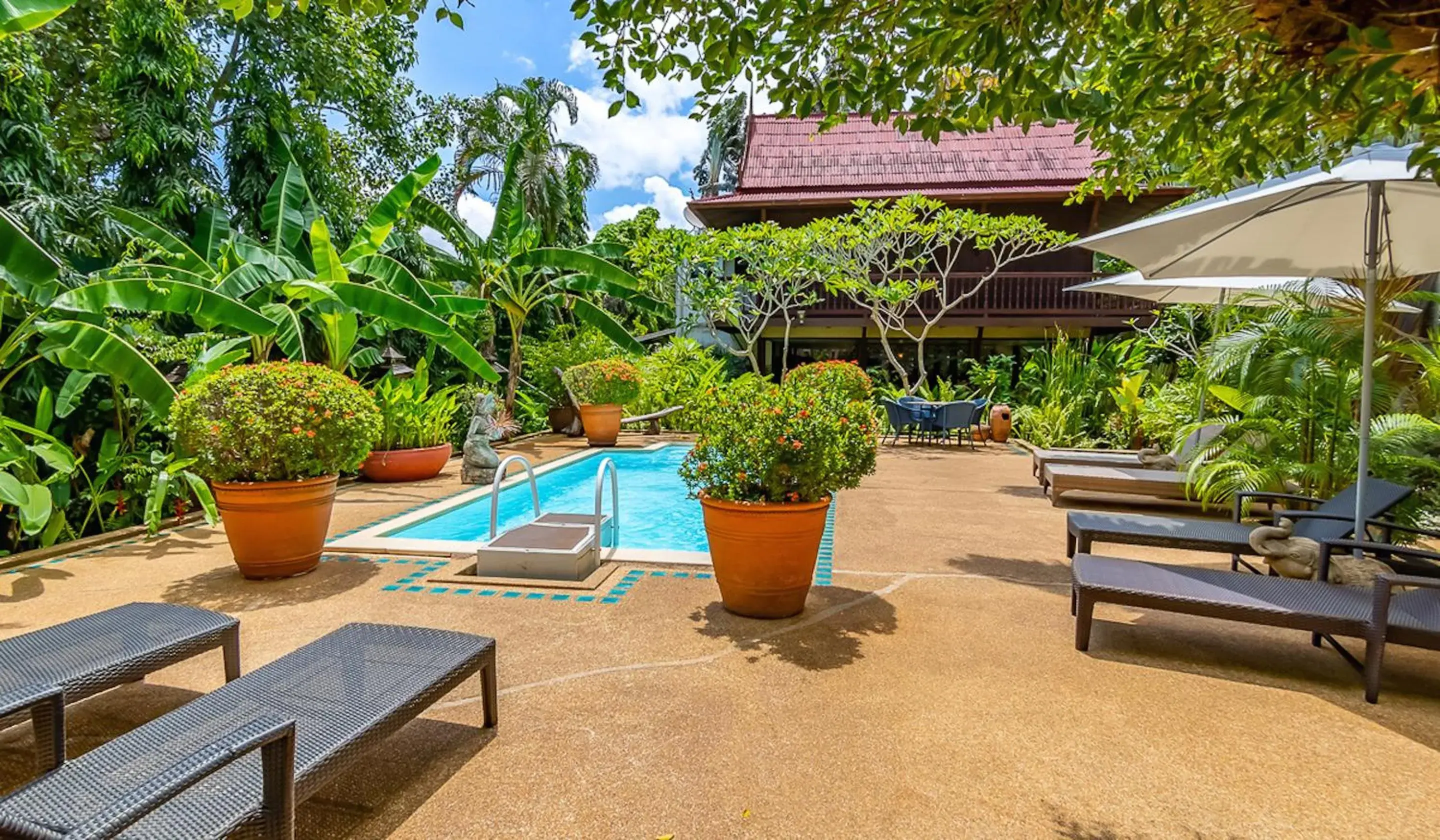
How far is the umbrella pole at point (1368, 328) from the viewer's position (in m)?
4.37

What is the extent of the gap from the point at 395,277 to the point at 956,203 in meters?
13.5

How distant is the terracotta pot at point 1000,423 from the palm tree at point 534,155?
39.0 ft

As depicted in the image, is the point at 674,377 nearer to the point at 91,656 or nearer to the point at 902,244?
the point at 902,244

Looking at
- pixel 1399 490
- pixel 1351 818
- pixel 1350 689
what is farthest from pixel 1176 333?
pixel 1351 818

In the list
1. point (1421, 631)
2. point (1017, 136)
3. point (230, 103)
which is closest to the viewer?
point (1421, 631)

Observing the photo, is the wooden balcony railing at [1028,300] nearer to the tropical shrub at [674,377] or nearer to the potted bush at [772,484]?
the tropical shrub at [674,377]

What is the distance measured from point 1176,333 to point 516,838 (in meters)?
16.4

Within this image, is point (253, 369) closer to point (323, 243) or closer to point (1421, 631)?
point (323, 243)

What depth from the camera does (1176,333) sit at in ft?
47.4

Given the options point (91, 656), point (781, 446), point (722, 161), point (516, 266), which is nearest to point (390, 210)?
point (516, 266)

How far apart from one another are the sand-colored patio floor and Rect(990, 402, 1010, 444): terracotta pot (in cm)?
1063

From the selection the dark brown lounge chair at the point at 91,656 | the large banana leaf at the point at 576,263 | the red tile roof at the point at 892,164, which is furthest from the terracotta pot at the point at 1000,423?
the dark brown lounge chair at the point at 91,656

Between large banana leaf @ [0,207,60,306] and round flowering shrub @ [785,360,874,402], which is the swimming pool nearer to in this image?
large banana leaf @ [0,207,60,306]

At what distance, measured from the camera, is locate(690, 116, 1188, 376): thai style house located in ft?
54.8
